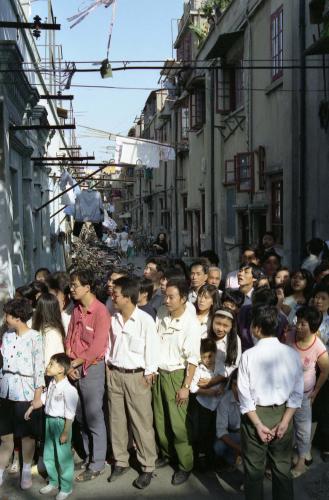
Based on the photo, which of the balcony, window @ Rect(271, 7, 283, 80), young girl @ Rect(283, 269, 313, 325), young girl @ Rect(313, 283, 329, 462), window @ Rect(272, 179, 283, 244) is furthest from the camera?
the balcony

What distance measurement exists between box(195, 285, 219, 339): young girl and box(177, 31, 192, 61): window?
67.0 feet

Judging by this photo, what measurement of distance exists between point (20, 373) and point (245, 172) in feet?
33.2

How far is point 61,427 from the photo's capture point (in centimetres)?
495

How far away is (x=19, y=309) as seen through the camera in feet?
16.2

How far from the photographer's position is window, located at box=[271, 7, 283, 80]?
466 inches

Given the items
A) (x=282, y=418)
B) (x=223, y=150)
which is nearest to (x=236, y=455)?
(x=282, y=418)

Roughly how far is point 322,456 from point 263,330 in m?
2.18

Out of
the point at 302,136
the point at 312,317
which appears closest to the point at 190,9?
the point at 302,136

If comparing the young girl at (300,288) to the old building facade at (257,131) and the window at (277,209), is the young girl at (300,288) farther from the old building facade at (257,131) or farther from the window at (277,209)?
the window at (277,209)

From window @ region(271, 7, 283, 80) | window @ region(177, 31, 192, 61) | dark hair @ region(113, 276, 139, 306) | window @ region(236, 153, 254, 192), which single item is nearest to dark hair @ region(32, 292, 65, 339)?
dark hair @ region(113, 276, 139, 306)

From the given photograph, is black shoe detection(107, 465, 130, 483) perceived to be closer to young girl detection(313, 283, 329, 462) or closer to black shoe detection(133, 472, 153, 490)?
black shoe detection(133, 472, 153, 490)

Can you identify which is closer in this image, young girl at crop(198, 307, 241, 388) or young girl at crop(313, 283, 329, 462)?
young girl at crop(198, 307, 241, 388)

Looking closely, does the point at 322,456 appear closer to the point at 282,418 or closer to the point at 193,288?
the point at 282,418

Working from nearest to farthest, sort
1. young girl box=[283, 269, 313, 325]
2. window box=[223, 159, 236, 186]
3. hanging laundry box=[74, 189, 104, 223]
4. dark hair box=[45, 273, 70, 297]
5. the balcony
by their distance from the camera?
dark hair box=[45, 273, 70, 297], young girl box=[283, 269, 313, 325], window box=[223, 159, 236, 186], hanging laundry box=[74, 189, 104, 223], the balcony
